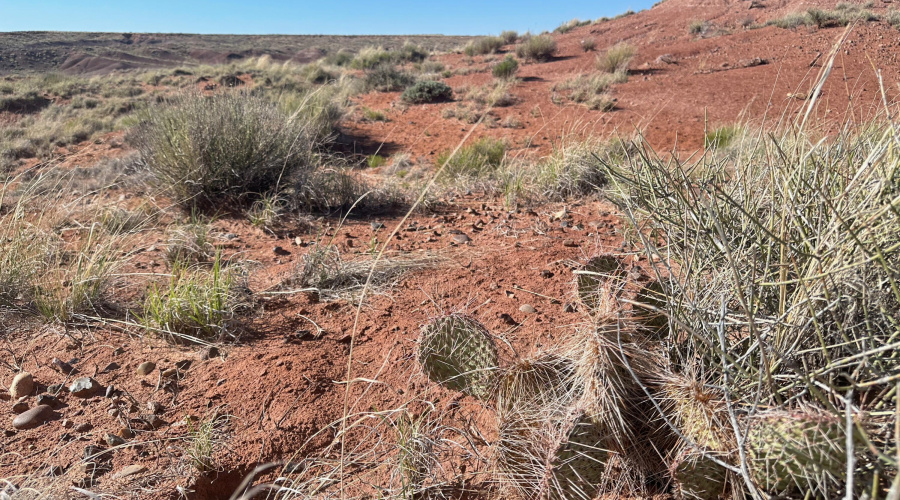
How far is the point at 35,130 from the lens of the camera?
1162 cm

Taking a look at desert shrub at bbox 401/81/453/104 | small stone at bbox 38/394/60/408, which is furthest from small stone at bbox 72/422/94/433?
desert shrub at bbox 401/81/453/104

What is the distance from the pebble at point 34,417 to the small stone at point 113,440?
1.10 feet

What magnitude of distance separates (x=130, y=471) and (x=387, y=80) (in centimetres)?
1510

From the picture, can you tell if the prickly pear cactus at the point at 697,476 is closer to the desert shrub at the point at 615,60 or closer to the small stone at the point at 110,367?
the small stone at the point at 110,367

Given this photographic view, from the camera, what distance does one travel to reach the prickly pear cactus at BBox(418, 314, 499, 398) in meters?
1.88

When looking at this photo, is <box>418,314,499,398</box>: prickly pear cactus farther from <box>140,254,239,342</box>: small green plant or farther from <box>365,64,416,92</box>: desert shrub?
<box>365,64,416,92</box>: desert shrub

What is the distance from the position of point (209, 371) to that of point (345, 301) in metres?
0.81

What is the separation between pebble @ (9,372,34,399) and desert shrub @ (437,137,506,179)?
378cm

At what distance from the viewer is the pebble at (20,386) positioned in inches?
87.4

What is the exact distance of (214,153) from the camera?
4.64m

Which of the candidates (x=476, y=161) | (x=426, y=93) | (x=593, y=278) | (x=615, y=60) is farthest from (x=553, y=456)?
(x=615, y=60)

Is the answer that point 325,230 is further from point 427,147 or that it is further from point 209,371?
point 427,147

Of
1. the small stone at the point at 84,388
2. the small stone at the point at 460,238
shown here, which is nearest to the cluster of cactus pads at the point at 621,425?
the small stone at the point at 84,388

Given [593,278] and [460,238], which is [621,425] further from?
[460,238]
